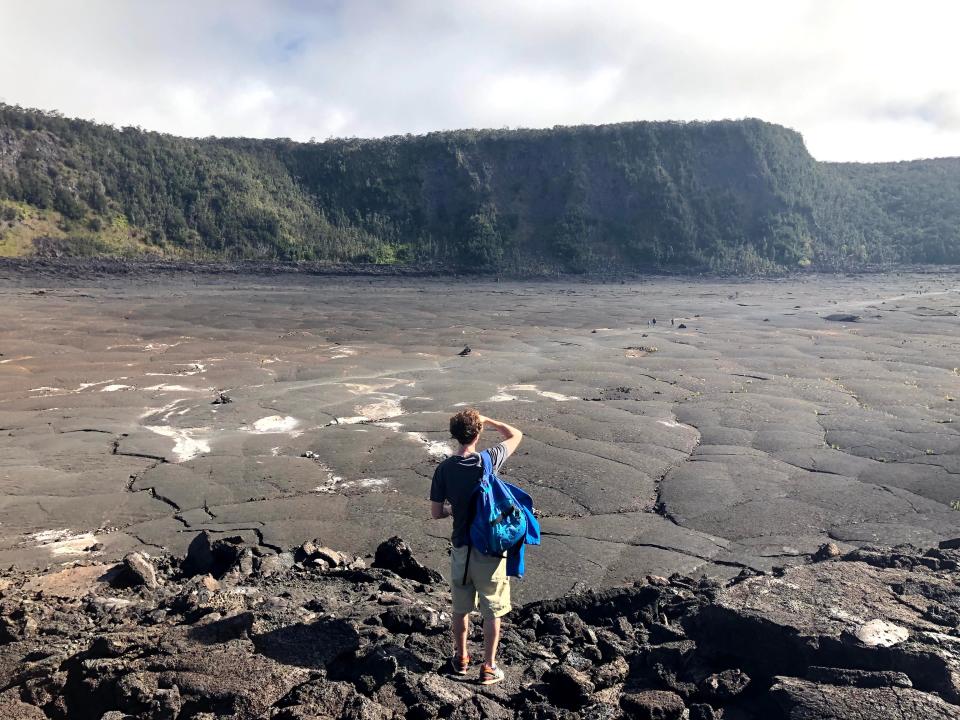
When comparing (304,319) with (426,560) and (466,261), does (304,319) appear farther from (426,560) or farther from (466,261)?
(466,261)

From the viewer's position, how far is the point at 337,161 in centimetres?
5947

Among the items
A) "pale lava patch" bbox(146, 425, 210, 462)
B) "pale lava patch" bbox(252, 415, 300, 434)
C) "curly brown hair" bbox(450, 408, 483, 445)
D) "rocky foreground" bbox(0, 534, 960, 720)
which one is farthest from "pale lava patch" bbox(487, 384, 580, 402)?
"curly brown hair" bbox(450, 408, 483, 445)

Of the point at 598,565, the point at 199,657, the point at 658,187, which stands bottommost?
the point at 598,565

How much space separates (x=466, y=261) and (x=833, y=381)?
38.1 metres

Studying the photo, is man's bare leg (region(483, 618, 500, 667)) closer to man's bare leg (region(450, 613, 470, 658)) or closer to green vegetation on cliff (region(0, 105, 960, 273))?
man's bare leg (region(450, 613, 470, 658))

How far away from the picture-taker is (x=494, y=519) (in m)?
3.70

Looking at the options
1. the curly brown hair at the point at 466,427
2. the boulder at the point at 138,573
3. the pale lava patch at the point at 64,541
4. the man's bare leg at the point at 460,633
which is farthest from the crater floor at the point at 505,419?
the curly brown hair at the point at 466,427

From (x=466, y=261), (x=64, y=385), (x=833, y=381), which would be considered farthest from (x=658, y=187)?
(x=64, y=385)

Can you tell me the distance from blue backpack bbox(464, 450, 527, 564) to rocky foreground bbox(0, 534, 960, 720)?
72 centimetres

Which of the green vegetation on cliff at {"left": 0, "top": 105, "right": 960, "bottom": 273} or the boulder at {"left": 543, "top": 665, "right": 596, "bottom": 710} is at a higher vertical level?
the green vegetation on cliff at {"left": 0, "top": 105, "right": 960, "bottom": 273}

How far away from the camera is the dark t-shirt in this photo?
375cm

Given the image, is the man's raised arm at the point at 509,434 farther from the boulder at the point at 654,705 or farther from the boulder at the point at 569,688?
the boulder at the point at 654,705

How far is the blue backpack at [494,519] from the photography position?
3.69 m

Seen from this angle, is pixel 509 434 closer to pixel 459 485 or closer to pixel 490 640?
pixel 459 485
